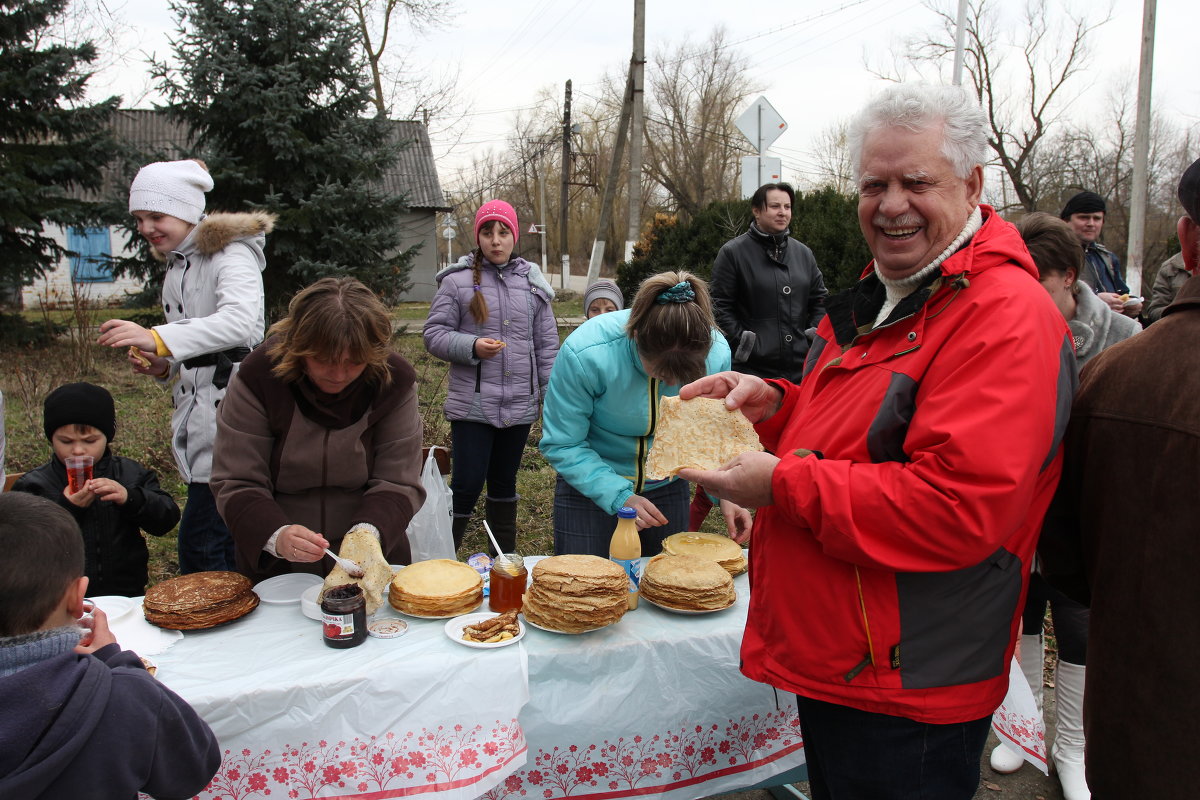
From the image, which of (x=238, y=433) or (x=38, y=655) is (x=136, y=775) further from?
(x=238, y=433)

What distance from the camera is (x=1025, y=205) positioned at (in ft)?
87.4

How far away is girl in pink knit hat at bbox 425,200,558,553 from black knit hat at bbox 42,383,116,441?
1.70 m

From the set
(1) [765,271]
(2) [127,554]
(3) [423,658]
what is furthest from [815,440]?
(1) [765,271]

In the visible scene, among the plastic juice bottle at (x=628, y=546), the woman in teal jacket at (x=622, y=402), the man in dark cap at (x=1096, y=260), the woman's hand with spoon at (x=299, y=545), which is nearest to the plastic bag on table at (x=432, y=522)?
the woman in teal jacket at (x=622, y=402)

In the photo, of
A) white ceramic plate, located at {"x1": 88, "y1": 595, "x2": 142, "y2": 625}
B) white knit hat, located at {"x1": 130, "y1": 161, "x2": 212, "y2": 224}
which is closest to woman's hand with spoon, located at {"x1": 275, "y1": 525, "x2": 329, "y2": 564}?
white ceramic plate, located at {"x1": 88, "y1": 595, "x2": 142, "y2": 625}

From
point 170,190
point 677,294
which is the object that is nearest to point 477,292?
point 170,190

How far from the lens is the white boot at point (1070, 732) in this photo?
2.99 meters

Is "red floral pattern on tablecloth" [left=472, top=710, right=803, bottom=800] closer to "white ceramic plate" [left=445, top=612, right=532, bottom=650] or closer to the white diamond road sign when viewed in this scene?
"white ceramic plate" [left=445, top=612, right=532, bottom=650]

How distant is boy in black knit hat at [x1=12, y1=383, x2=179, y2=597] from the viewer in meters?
3.02

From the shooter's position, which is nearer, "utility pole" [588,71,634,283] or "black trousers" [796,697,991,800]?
"black trousers" [796,697,991,800]

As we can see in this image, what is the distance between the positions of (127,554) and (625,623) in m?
2.15

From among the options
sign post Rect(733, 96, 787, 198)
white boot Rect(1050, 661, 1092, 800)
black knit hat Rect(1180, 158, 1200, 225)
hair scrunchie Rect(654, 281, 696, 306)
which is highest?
sign post Rect(733, 96, 787, 198)

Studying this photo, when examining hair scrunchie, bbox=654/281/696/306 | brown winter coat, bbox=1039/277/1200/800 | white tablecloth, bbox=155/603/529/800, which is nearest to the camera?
brown winter coat, bbox=1039/277/1200/800

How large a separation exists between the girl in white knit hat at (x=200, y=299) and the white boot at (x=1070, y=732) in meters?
3.52
